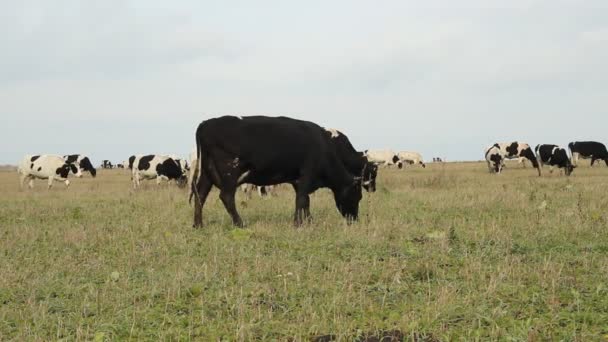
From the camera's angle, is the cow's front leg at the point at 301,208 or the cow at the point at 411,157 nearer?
the cow's front leg at the point at 301,208

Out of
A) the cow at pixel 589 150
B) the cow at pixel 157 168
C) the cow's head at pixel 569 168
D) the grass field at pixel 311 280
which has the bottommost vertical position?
the grass field at pixel 311 280

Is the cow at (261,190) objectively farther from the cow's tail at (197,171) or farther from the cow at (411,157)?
the cow at (411,157)

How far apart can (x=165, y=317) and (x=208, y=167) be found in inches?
259

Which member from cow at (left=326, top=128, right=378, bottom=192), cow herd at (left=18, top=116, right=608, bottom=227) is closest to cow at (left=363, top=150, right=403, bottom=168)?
cow at (left=326, top=128, right=378, bottom=192)

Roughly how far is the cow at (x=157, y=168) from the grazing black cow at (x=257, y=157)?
17.0m

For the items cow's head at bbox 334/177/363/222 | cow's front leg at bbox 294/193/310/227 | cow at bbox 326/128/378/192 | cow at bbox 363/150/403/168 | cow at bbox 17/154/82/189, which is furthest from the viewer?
cow at bbox 363/150/403/168

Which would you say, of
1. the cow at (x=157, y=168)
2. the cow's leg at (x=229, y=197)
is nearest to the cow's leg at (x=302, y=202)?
the cow's leg at (x=229, y=197)

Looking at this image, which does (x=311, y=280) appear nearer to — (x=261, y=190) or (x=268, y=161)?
(x=268, y=161)

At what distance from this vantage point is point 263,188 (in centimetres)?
2041

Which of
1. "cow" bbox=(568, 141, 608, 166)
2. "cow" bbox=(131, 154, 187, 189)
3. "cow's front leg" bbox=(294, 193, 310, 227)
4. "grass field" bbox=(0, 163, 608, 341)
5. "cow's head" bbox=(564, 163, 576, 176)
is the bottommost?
"grass field" bbox=(0, 163, 608, 341)

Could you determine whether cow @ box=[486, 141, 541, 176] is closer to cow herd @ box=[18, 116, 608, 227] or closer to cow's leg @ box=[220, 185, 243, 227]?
cow herd @ box=[18, 116, 608, 227]

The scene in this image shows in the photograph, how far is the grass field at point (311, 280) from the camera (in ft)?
16.3

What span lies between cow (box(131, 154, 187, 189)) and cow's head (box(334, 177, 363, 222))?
17.3m

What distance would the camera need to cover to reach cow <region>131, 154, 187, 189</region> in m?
28.6
